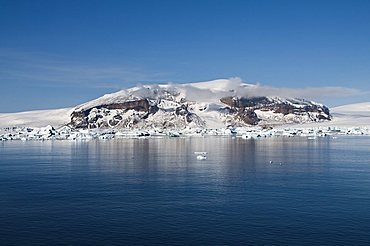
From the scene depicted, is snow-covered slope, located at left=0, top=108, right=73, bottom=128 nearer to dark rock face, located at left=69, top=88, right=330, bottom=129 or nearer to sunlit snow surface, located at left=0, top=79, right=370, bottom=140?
sunlit snow surface, located at left=0, top=79, right=370, bottom=140

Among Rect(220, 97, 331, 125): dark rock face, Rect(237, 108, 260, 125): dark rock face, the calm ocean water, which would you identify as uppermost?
Rect(220, 97, 331, 125): dark rock face

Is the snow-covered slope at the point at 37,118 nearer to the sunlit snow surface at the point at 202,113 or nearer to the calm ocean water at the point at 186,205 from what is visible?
the sunlit snow surface at the point at 202,113

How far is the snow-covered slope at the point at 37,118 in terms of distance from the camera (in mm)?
105044

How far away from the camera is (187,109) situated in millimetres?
108125

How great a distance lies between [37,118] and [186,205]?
334ft

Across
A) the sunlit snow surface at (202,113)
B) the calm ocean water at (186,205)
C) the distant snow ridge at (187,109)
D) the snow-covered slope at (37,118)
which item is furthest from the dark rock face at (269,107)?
the calm ocean water at (186,205)

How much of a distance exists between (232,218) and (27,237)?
5.86 meters

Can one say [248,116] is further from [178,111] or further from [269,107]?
[178,111]

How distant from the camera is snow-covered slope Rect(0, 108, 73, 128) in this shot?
105044 mm

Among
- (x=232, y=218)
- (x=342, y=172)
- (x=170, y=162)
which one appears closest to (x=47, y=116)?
(x=170, y=162)

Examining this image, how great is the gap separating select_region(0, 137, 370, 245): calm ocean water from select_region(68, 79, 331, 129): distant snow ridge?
74097 millimetres

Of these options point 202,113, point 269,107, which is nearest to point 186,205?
point 202,113

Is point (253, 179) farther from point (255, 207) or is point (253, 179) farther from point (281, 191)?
point (255, 207)

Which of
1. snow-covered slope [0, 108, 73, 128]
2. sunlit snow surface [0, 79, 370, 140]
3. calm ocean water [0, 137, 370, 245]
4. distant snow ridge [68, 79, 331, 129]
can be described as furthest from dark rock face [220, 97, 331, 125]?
calm ocean water [0, 137, 370, 245]
